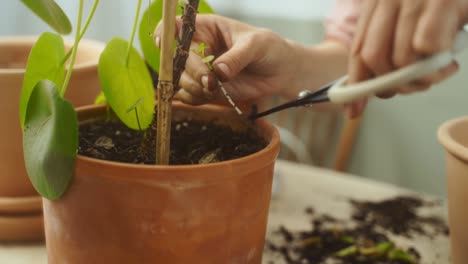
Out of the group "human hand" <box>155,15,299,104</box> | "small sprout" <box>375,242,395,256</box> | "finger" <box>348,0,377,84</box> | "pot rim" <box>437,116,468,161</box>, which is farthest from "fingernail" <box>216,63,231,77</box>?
"small sprout" <box>375,242,395,256</box>

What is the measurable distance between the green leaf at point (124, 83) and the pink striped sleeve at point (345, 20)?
638 mm

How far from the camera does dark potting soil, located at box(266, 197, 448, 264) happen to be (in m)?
0.63

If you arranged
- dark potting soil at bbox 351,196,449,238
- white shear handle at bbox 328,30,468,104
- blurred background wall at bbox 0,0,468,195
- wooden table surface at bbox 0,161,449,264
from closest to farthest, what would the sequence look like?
white shear handle at bbox 328,30,468,104
wooden table surface at bbox 0,161,449,264
dark potting soil at bbox 351,196,449,238
blurred background wall at bbox 0,0,468,195

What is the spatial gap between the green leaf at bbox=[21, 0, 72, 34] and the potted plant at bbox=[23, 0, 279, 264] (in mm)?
49

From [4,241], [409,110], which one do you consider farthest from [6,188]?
[409,110]

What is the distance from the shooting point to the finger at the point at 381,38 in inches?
16.1

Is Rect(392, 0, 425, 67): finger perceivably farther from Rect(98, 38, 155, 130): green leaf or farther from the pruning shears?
Rect(98, 38, 155, 130): green leaf

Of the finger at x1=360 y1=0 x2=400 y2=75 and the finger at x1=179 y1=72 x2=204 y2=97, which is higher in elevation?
the finger at x1=360 y1=0 x2=400 y2=75

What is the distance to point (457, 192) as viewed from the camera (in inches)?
19.5

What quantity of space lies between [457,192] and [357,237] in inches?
8.2

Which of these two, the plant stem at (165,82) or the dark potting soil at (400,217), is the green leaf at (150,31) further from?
the dark potting soil at (400,217)

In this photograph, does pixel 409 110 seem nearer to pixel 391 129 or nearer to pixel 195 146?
pixel 391 129

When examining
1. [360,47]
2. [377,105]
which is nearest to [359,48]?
[360,47]

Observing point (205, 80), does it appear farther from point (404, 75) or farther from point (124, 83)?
point (404, 75)
